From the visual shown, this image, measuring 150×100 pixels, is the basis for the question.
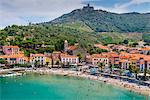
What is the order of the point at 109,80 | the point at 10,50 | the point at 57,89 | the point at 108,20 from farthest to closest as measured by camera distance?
the point at 108,20, the point at 10,50, the point at 109,80, the point at 57,89

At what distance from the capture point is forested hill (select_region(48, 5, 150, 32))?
140250 mm

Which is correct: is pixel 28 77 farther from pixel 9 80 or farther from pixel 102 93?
pixel 102 93

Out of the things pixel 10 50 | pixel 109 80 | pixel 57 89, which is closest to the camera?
pixel 57 89

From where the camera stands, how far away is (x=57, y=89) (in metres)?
43.8

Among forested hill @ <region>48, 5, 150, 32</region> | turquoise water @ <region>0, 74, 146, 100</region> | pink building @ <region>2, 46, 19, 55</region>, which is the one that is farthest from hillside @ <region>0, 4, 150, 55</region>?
turquoise water @ <region>0, 74, 146, 100</region>

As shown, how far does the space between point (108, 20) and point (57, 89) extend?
117239 mm

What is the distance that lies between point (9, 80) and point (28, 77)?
3492mm

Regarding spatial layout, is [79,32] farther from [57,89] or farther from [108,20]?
[57,89]

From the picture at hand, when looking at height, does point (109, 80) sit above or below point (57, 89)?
above

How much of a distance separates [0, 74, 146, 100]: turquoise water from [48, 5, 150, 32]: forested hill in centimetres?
8105

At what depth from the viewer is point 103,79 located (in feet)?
169

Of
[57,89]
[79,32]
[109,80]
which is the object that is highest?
[79,32]

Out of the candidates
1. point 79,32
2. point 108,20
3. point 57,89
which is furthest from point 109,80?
point 108,20

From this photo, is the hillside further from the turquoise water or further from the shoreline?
the turquoise water
